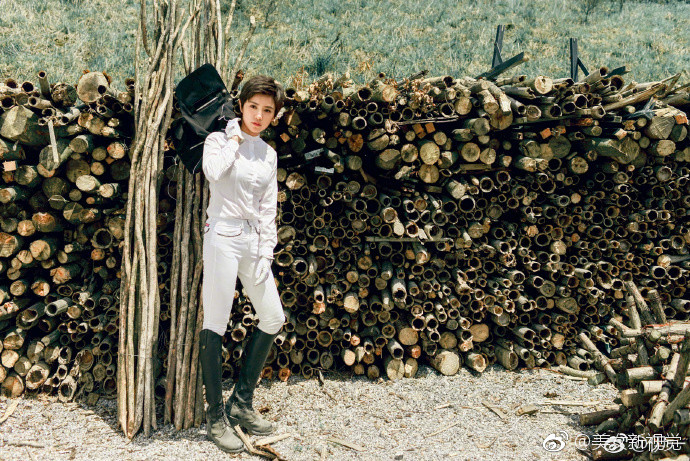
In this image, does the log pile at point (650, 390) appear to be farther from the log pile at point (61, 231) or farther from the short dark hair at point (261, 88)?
the log pile at point (61, 231)

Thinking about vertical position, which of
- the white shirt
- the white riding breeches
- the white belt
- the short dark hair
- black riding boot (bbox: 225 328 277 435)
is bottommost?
black riding boot (bbox: 225 328 277 435)

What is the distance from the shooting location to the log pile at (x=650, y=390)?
295cm

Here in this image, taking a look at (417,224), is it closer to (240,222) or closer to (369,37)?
(240,222)

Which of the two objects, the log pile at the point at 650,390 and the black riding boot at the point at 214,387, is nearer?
the log pile at the point at 650,390

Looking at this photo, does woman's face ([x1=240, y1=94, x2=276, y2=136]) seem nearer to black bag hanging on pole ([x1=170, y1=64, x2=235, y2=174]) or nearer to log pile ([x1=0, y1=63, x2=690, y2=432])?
black bag hanging on pole ([x1=170, y1=64, x2=235, y2=174])

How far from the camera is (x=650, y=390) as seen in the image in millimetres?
3082

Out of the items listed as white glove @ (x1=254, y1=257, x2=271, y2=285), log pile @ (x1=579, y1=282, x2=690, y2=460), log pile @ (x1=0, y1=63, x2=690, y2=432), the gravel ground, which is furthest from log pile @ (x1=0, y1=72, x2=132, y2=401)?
log pile @ (x1=579, y1=282, x2=690, y2=460)

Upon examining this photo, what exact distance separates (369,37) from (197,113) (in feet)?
31.0

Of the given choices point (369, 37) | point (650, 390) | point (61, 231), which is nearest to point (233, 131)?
point (61, 231)

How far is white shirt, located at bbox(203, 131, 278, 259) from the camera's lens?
307 cm

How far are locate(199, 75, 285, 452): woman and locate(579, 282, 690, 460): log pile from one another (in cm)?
261

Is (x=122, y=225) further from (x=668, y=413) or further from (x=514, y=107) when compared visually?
(x=668, y=413)

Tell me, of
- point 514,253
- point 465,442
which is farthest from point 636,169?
point 465,442

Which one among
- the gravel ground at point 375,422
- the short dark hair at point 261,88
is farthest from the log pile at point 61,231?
the short dark hair at point 261,88
